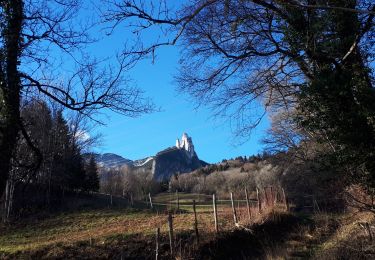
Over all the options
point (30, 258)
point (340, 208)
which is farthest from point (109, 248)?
point (340, 208)

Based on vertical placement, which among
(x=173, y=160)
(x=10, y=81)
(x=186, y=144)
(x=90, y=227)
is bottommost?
(x=90, y=227)

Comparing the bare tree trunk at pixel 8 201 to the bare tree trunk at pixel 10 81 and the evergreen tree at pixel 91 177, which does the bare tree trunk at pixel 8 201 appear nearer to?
the evergreen tree at pixel 91 177

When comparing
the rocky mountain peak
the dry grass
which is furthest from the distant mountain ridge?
the dry grass

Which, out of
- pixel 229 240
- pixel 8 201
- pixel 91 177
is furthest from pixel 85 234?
pixel 91 177

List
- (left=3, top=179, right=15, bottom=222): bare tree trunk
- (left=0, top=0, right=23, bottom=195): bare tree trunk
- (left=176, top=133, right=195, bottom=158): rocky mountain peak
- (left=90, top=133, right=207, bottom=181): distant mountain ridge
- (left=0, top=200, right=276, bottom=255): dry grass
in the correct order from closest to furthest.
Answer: (left=0, top=0, right=23, bottom=195): bare tree trunk, (left=0, top=200, right=276, bottom=255): dry grass, (left=3, top=179, right=15, bottom=222): bare tree trunk, (left=90, top=133, right=207, bottom=181): distant mountain ridge, (left=176, top=133, right=195, bottom=158): rocky mountain peak

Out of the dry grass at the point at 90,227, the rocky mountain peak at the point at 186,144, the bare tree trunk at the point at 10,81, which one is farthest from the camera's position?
the rocky mountain peak at the point at 186,144

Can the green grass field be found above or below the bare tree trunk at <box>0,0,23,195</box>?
below

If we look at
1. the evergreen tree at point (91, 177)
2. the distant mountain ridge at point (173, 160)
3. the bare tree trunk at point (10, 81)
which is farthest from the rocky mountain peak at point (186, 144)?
the bare tree trunk at point (10, 81)

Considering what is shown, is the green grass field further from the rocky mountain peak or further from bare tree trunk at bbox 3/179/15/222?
the rocky mountain peak

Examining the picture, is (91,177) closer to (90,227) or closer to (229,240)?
(90,227)

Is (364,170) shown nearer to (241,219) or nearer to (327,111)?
(327,111)

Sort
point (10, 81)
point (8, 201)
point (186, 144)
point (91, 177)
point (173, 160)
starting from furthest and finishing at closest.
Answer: point (186, 144) < point (173, 160) < point (91, 177) < point (8, 201) < point (10, 81)

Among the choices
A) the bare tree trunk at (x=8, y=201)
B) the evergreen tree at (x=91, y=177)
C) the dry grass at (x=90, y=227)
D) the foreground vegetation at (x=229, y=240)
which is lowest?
the foreground vegetation at (x=229, y=240)

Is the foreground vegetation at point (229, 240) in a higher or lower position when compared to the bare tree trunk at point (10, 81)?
lower
